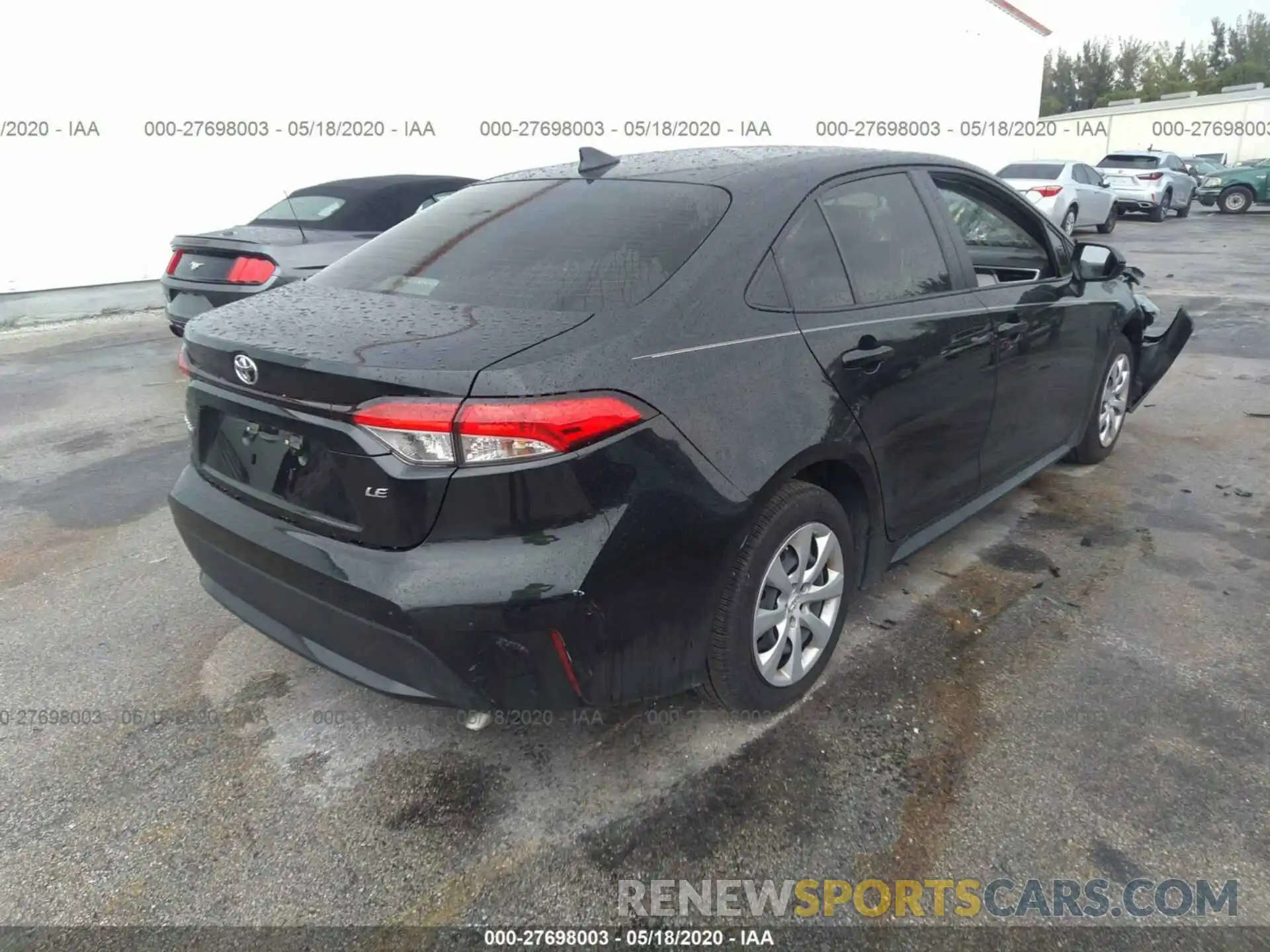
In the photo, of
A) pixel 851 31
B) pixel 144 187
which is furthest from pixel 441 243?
pixel 851 31

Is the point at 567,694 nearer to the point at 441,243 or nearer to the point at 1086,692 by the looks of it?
the point at 441,243

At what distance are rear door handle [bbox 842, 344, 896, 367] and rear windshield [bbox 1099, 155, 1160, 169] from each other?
79.1 ft

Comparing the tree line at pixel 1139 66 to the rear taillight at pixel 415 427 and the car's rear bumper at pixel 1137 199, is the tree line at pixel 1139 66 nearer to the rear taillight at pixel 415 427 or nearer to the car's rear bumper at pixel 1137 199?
the car's rear bumper at pixel 1137 199

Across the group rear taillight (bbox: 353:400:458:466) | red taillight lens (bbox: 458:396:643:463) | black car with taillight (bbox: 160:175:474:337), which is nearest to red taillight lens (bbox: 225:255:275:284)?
black car with taillight (bbox: 160:175:474:337)

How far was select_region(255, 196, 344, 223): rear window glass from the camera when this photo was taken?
7.28 meters

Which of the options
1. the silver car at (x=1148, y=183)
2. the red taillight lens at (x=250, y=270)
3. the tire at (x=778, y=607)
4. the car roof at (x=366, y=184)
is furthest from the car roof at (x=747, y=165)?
A: the silver car at (x=1148, y=183)

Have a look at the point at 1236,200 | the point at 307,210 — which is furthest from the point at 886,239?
the point at 1236,200

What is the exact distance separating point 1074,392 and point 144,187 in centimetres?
1021

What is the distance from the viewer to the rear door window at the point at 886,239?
291cm

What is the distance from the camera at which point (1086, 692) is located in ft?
9.48

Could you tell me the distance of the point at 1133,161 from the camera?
2280 centimetres

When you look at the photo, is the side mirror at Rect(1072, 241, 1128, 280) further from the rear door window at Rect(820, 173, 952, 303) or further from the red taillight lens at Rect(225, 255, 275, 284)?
the red taillight lens at Rect(225, 255, 275, 284)

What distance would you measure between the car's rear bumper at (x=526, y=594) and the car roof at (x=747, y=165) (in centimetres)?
109

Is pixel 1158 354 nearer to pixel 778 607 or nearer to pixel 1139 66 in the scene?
pixel 778 607
